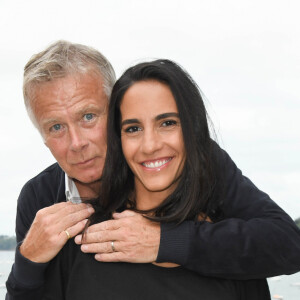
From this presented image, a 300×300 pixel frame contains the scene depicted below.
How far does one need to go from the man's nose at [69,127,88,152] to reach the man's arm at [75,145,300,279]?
0.62m

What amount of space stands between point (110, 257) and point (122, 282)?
0.11 m

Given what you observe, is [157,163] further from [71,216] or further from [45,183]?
[45,183]

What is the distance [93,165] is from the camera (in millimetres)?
2789

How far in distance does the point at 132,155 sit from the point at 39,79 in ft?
2.74

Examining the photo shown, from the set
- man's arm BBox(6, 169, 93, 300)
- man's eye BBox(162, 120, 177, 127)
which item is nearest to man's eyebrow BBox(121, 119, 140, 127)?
man's eye BBox(162, 120, 177, 127)

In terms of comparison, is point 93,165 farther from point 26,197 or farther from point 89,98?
point 26,197

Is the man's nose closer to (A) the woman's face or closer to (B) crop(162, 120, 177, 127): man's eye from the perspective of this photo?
(A) the woman's face

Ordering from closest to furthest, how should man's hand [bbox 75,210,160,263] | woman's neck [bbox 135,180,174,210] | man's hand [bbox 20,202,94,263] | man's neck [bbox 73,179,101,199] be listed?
man's hand [bbox 75,210,160,263], man's hand [bbox 20,202,94,263], woman's neck [bbox 135,180,174,210], man's neck [bbox 73,179,101,199]

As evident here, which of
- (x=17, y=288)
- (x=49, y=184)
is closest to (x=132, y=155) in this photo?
(x=17, y=288)

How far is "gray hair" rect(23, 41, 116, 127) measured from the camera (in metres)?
2.70

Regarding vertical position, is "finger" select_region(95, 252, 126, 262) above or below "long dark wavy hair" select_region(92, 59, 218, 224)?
below

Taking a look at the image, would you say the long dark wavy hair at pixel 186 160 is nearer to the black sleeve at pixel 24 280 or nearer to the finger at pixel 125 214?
the finger at pixel 125 214

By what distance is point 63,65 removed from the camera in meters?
2.72

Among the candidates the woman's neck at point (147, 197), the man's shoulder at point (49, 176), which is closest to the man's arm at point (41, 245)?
the woman's neck at point (147, 197)
